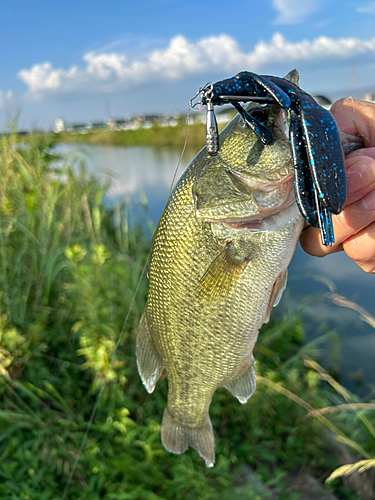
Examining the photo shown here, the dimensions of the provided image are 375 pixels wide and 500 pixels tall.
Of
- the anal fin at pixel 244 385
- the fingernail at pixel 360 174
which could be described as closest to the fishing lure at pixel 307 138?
the fingernail at pixel 360 174

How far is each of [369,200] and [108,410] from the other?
2357 mm

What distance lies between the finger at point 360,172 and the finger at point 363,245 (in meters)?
0.27

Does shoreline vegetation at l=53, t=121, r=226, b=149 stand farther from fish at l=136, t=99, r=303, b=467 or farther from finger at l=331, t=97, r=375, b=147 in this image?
fish at l=136, t=99, r=303, b=467

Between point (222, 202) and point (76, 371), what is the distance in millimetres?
2443

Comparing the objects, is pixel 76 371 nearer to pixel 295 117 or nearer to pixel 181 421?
pixel 181 421

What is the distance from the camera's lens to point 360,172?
1.34 metres

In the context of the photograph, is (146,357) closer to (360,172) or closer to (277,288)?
(277,288)

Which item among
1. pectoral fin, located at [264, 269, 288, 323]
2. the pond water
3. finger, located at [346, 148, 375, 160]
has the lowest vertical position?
the pond water

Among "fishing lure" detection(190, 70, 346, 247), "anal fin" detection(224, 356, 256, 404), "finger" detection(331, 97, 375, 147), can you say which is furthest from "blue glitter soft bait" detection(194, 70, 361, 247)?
"anal fin" detection(224, 356, 256, 404)

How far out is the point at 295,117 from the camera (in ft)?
3.47

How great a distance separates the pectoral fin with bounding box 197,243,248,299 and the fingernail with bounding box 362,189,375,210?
536 millimetres

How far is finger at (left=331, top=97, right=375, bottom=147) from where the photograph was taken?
153 cm

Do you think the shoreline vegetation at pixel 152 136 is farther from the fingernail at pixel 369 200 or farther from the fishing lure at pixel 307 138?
the fishing lure at pixel 307 138

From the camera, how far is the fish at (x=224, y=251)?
1.34 metres
